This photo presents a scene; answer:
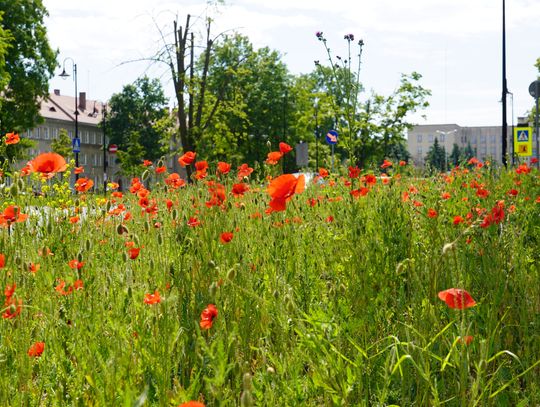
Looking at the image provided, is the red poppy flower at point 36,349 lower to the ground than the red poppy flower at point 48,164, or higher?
lower

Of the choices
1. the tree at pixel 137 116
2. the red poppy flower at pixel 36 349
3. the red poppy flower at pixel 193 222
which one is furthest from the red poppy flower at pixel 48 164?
the tree at pixel 137 116

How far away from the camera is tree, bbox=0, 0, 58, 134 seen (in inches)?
1417

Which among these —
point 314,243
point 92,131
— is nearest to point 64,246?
point 314,243

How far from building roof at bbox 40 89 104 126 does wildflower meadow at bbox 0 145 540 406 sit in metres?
85.0

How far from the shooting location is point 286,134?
183 ft

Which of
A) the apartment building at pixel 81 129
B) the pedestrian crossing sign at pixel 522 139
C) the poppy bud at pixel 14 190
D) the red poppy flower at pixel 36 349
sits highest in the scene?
the apartment building at pixel 81 129

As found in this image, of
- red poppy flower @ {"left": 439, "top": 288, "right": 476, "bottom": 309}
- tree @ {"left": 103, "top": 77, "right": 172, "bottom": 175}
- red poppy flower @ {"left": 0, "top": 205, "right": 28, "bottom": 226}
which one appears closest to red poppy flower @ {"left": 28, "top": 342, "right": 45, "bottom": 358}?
red poppy flower @ {"left": 0, "top": 205, "right": 28, "bottom": 226}

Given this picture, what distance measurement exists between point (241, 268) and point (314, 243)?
1774 mm

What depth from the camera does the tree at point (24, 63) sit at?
118 feet

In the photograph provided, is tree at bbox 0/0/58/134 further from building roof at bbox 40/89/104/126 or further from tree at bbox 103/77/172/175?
building roof at bbox 40/89/104/126

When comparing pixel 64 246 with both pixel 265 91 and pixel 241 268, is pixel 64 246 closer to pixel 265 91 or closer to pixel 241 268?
pixel 241 268

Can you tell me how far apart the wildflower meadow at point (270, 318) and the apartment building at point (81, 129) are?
83607 millimetres

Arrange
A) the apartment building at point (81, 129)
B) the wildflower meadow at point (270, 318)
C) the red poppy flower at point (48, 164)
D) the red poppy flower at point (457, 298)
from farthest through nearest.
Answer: the apartment building at point (81, 129)
the red poppy flower at point (48, 164)
the wildflower meadow at point (270, 318)
the red poppy flower at point (457, 298)

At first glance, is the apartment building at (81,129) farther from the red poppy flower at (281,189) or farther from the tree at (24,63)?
the red poppy flower at (281,189)
